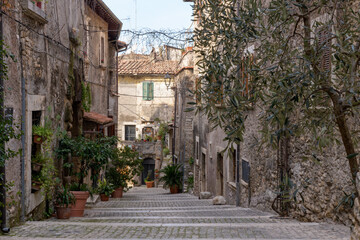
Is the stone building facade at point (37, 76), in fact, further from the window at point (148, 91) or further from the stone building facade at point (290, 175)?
the window at point (148, 91)

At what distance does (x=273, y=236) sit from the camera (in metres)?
5.93

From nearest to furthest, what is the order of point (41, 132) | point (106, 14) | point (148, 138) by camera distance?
point (41, 132) → point (106, 14) → point (148, 138)

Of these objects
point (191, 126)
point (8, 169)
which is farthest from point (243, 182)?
point (191, 126)

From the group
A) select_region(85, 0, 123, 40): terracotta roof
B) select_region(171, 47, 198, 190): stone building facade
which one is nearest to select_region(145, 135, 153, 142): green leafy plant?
select_region(171, 47, 198, 190): stone building facade

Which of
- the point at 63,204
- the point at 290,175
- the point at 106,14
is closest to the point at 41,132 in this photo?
the point at 63,204

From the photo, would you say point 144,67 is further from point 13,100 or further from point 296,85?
point 296,85

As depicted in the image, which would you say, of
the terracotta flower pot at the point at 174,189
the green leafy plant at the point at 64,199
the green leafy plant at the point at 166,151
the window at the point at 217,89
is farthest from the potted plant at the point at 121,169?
the green leafy plant at the point at 166,151

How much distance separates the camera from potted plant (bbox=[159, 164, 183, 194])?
21.5 m

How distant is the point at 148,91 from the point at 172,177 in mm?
13685

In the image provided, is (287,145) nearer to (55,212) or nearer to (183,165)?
(55,212)

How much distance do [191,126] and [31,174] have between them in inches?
681

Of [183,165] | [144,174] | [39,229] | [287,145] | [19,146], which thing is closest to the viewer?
[39,229]

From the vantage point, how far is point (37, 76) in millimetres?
8258

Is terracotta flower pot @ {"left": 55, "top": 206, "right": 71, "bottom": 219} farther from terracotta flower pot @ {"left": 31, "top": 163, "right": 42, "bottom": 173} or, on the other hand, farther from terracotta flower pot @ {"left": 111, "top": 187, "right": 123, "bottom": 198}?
terracotta flower pot @ {"left": 111, "top": 187, "right": 123, "bottom": 198}
